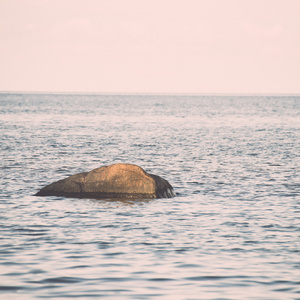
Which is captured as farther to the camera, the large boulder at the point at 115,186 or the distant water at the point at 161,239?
the large boulder at the point at 115,186

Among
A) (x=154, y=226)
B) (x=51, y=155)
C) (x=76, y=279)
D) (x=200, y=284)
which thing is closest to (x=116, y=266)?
(x=76, y=279)

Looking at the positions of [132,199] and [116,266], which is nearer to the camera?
[116,266]

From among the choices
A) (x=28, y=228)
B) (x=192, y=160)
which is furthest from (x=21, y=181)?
(x=192, y=160)

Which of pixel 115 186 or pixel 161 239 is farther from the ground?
pixel 115 186

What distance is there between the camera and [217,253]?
14773 mm

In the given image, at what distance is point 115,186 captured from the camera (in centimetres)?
2286

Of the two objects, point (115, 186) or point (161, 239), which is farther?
point (115, 186)

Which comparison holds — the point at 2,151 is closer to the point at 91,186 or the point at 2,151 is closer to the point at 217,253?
the point at 91,186

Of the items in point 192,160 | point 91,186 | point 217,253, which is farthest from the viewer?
point 192,160

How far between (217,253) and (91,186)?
9093mm

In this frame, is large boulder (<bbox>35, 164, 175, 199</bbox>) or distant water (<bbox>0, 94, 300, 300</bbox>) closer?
distant water (<bbox>0, 94, 300, 300</bbox>)

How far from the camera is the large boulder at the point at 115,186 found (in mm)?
22828

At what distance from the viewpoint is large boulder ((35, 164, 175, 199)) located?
2283cm

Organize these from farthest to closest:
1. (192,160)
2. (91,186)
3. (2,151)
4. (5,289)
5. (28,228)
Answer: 1. (2,151)
2. (192,160)
3. (91,186)
4. (28,228)
5. (5,289)
